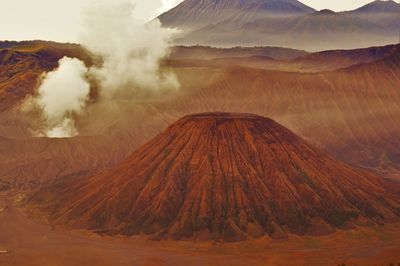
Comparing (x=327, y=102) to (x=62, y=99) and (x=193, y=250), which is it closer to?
(x=62, y=99)

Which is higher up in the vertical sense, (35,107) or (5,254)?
(35,107)

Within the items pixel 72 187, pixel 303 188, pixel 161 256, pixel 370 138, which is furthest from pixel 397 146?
pixel 161 256

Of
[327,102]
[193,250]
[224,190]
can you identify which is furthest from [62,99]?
[193,250]

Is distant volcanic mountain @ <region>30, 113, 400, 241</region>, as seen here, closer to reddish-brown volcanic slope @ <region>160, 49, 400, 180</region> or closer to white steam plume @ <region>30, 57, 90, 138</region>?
white steam plume @ <region>30, 57, 90, 138</region>

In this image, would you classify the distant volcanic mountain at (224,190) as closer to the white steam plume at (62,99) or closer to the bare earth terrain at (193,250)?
the bare earth terrain at (193,250)

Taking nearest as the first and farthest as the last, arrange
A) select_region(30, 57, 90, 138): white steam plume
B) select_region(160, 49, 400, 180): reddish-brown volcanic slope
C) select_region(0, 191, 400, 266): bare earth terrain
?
select_region(0, 191, 400, 266): bare earth terrain
select_region(30, 57, 90, 138): white steam plume
select_region(160, 49, 400, 180): reddish-brown volcanic slope

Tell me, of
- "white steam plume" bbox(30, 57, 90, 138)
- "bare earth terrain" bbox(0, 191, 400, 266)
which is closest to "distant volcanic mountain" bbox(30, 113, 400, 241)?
"bare earth terrain" bbox(0, 191, 400, 266)

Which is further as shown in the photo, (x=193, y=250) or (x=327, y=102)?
(x=327, y=102)

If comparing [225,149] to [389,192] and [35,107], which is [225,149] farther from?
[35,107]

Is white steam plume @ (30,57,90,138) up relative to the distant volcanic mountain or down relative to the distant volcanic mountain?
up
